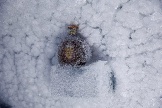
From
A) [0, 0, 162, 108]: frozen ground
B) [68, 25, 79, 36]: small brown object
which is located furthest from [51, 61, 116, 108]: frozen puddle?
[68, 25, 79, 36]: small brown object

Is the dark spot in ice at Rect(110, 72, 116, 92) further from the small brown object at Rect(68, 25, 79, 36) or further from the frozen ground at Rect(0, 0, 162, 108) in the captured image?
the small brown object at Rect(68, 25, 79, 36)

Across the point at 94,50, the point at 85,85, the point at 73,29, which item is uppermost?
the point at 73,29

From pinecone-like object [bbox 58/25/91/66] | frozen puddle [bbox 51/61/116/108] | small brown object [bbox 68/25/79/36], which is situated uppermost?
small brown object [bbox 68/25/79/36]

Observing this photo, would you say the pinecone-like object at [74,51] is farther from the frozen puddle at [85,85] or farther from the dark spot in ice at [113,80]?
the dark spot in ice at [113,80]

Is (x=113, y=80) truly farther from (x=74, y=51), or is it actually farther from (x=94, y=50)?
(x=74, y=51)

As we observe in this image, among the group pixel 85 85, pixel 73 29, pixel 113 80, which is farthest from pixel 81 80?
pixel 73 29
